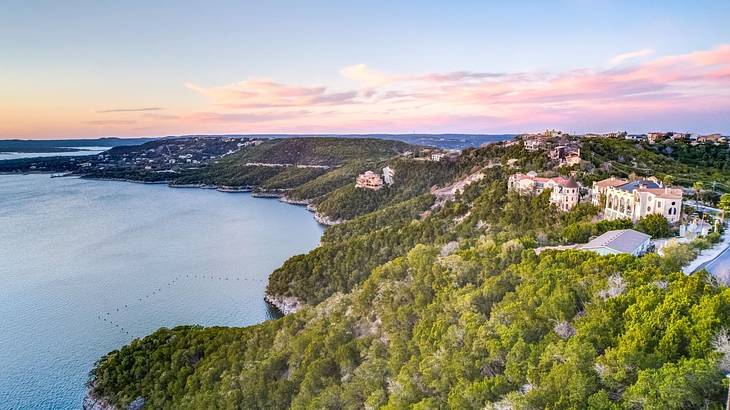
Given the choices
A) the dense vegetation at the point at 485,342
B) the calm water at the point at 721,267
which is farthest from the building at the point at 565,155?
the calm water at the point at 721,267

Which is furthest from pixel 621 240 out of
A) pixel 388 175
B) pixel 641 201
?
pixel 388 175

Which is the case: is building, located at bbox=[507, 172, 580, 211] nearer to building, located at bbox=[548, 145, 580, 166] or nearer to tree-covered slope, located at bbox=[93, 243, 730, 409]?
building, located at bbox=[548, 145, 580, 166]

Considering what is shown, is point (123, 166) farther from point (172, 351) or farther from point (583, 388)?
point (583, 388)

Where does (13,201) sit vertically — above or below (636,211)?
below

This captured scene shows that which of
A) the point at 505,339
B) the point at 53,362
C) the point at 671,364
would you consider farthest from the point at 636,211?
the point at 53,362

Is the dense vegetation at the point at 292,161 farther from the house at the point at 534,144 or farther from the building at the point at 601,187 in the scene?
the building at the point at 601,187

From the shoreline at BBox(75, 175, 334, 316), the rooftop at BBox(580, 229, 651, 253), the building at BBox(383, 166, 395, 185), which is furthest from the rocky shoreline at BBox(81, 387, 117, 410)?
the building at BBox(383, 166, 395, 185)
